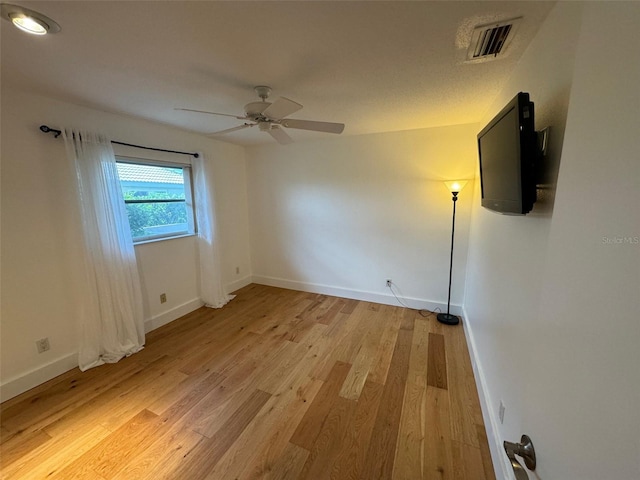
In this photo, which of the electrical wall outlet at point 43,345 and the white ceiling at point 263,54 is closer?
the white ceiling at point 263,54

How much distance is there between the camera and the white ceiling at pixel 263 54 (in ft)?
3.60

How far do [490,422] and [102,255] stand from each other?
3348 mm

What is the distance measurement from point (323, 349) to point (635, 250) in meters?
2.51

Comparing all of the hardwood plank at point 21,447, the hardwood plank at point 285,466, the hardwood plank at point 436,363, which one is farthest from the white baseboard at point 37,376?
the hardwood plank at point 436,363

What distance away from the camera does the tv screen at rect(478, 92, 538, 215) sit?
3.33 ft

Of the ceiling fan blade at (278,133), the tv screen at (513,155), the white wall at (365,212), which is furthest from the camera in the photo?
the white wall at (365,212)

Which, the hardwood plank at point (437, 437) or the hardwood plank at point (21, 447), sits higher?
the hardwood plank at point (21, 447)

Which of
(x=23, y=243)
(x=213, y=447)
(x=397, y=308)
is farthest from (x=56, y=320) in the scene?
(x=397, y=308)

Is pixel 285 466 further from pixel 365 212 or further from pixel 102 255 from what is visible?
pixel 365 212

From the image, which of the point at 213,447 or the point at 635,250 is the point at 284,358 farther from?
the point at 635,250

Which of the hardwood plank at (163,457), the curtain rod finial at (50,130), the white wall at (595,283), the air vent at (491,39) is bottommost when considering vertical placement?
the hardwood plank at (163,457)

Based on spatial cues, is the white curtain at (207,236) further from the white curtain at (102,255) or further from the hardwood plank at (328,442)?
the hardwood plank at (328,442)

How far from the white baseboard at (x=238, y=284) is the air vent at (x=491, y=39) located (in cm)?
388

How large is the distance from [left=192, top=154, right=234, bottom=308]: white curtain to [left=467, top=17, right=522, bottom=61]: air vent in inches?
118
